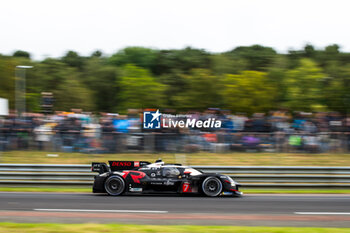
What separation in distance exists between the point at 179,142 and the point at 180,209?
6.17 m

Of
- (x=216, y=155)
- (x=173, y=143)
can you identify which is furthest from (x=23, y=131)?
(x=216, y=155)

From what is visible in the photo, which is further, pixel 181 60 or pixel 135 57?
pixel 135 57

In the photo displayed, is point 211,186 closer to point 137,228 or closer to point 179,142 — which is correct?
point 179,142

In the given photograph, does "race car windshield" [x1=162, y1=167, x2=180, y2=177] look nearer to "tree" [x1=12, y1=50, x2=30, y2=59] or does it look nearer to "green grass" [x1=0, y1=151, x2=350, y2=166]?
"green grass" [x1=0, y1=151, x2=350, y2=166]

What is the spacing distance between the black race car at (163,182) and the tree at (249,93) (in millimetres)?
24124

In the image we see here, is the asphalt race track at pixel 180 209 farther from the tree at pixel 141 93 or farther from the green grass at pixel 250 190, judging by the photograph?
the tree at pixel 141 93

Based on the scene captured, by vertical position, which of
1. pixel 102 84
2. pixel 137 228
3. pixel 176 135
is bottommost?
pixel 137 228

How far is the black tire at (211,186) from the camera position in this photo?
1217cm

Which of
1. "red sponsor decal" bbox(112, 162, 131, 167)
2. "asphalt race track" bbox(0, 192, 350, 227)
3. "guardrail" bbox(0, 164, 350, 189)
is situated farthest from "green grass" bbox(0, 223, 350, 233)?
"guardrail" bbox(0, 164, 350, 189)

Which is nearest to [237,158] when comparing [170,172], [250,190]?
[250,190]

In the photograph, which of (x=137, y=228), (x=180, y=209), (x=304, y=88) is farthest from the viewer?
(x=304, y=88)

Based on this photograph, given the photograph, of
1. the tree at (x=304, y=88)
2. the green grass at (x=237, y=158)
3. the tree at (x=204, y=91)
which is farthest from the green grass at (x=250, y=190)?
the tree at (x=204, y=91)

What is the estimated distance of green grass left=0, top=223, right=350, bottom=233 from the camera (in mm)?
7039

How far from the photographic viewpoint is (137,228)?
7.25 metres
